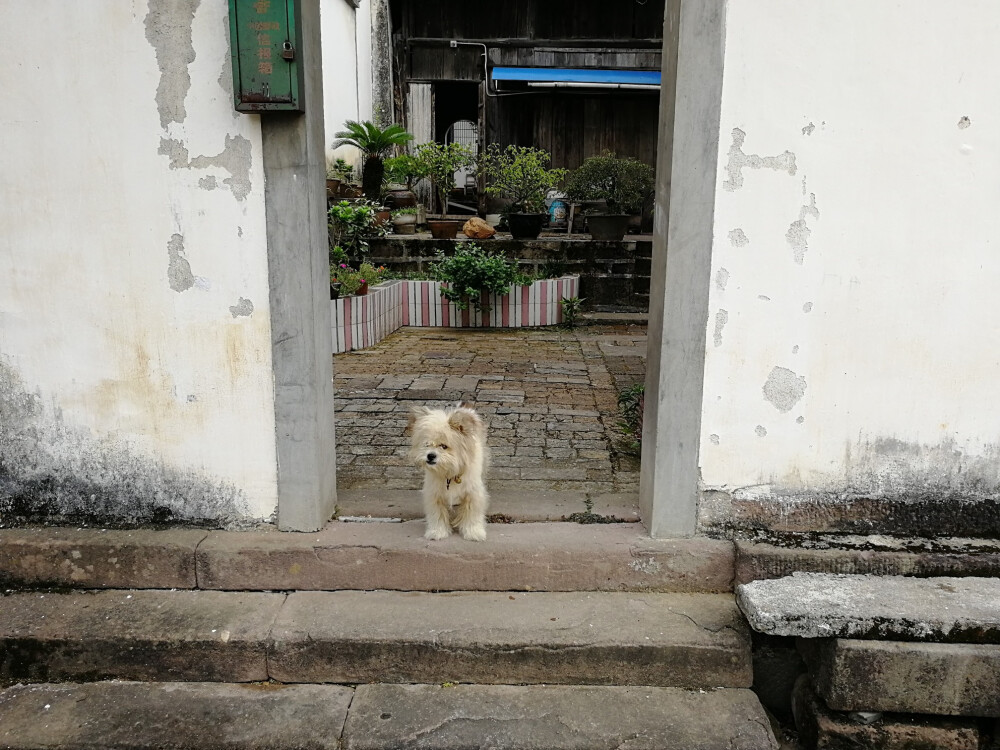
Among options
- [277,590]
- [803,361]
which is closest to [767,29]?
[803,361]

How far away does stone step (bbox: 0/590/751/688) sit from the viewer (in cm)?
319

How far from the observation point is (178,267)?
337 cm

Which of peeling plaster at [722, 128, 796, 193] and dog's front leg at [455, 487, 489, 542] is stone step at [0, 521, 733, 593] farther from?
peeling plaster at [722, 128, 796, 193]

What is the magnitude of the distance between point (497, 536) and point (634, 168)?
903cm

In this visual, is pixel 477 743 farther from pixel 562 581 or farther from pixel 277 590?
pixel 277 590

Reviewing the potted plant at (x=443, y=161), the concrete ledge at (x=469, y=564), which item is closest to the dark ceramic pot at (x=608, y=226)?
the potted plant at (x=443, y=161)

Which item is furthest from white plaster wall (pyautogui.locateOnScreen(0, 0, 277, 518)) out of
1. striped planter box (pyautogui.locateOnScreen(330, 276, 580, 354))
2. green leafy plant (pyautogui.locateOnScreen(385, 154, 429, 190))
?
green leafy plant (pyautogui.locateOnScreen(385, 154, 429, 190))

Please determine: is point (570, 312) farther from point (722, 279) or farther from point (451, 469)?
point (451, 469)

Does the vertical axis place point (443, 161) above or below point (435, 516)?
above

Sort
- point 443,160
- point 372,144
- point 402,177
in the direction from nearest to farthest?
point 443,160 < point 372,144 < point 402,177

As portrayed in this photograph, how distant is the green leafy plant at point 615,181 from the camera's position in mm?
11383

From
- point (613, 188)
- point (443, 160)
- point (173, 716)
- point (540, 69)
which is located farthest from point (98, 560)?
point (540, 69)

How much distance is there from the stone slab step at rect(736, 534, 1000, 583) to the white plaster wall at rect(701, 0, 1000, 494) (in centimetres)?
28

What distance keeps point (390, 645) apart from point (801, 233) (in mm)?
2508
